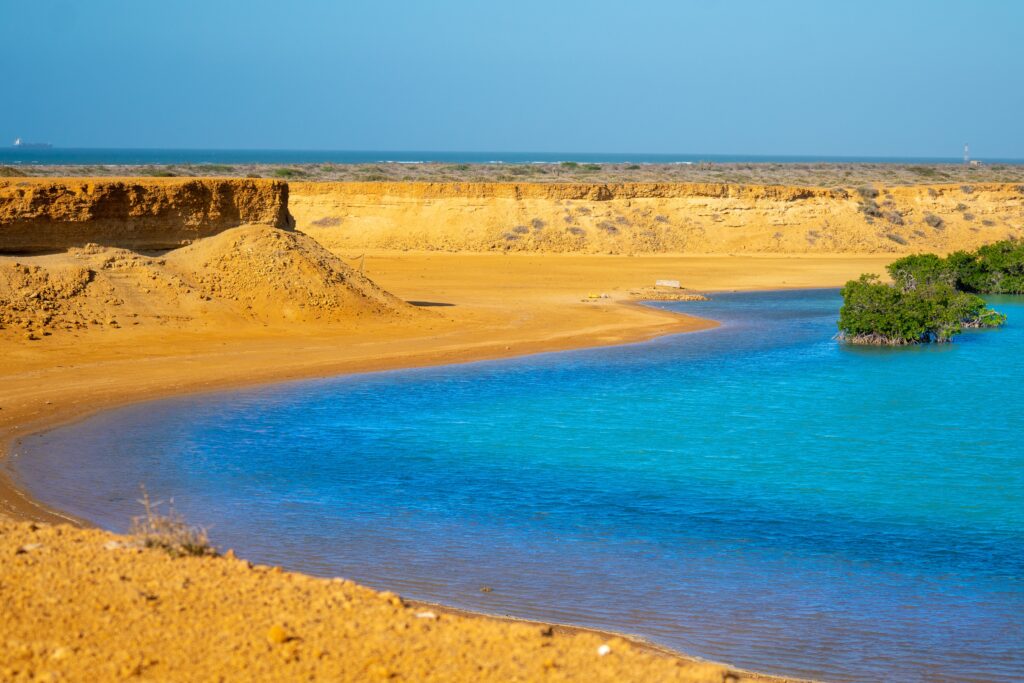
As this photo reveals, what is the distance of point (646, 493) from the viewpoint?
36.9 ft

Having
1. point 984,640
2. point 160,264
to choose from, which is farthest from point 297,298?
point 984,640

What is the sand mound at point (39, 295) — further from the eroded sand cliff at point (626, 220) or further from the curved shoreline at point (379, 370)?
the eroded sand cliff at point (626, 220)

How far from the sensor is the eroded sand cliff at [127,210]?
20.7 m

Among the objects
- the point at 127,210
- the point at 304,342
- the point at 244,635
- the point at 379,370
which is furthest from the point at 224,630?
the point at 127,210

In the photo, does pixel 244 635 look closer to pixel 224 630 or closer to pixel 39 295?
pixel 224 630

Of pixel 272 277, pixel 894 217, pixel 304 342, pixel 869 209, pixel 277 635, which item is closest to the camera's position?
pixel 277 635

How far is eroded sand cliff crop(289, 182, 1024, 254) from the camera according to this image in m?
42.8

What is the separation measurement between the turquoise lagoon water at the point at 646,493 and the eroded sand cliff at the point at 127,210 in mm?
7260

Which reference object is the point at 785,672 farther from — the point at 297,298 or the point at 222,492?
the point at 297,298

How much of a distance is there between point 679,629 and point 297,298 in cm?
1526

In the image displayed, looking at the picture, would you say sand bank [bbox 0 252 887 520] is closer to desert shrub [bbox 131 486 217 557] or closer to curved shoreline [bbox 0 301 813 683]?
curved shoreline [bbox 0 301 813 683]

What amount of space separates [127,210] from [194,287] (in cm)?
233

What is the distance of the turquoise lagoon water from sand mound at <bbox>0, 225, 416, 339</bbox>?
14.5 feet

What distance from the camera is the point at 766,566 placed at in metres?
8.97
